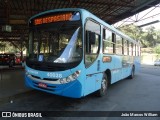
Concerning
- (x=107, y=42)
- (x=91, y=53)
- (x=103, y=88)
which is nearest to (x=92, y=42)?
(x=91, y=53)

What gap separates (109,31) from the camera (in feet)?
31.1

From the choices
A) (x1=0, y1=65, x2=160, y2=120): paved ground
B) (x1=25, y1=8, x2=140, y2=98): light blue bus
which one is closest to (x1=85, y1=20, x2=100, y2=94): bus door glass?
(x1=25, y1=8, x2=140, y2=98): light blue bus

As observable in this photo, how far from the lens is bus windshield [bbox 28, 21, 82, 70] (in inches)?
262

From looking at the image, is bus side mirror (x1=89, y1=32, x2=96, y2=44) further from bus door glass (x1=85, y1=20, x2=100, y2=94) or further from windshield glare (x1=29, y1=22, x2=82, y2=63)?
windshield glare (x1=29, y1=22, x2=82, y2=63)

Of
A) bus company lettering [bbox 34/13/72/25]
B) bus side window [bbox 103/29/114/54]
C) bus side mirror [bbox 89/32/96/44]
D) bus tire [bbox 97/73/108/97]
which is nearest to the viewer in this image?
bus company lettering [bbox 34/13/72/25]

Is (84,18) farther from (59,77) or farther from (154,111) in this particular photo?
(154,111)

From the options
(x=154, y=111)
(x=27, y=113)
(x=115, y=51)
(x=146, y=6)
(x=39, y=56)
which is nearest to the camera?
(x=27, y=113)

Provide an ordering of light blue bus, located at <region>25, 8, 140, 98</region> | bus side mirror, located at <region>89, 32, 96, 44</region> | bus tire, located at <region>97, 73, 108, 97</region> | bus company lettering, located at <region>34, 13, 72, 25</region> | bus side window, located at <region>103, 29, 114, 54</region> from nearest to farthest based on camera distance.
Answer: light blue bus, located at <region>25, 8, 140, 98</region>, bus company lettering, located at <region>34, 13, 72, 25</region>, bus side mirror, located at <region>89, 32, 96, 44</region>, bus tire, located at <region>97, 73, 108, 97</region>, bus side window, located at <region>103, 29, 114, 54</region>

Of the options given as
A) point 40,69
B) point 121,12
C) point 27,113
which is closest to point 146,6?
point 121,12

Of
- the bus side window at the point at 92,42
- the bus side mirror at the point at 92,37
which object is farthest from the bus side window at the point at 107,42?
the bus side mirror at the point at 92,37

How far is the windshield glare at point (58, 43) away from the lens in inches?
262

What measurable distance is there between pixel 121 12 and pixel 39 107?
42.4 feet

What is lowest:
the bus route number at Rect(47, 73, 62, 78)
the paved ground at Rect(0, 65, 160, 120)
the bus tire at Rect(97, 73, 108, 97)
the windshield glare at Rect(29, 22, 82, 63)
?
the paved ground at Rect(0, 65, 160, 120)

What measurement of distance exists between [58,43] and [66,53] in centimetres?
51
